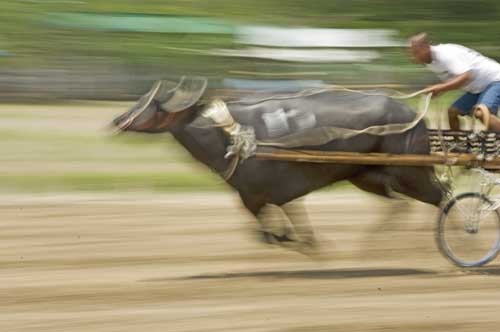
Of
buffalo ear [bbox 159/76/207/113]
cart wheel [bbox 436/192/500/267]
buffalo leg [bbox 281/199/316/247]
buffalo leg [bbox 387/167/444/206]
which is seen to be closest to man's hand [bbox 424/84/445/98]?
buffalo leg [bbox 387/167/444/206]

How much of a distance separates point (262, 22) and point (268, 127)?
1910 cm

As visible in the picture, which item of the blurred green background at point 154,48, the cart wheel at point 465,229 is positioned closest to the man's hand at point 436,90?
the cart wheel at point 465,229

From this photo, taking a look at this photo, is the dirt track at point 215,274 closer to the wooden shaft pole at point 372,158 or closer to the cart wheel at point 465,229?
the cart wheel at point 465,229

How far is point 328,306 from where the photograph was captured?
27.3 feet

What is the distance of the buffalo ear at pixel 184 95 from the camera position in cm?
938

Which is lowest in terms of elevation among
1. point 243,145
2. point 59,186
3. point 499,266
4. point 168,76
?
point 168,76

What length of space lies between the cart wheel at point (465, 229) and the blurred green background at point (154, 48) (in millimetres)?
8910

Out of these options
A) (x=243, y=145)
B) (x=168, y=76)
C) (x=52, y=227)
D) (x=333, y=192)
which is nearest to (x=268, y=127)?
(x=243, y=145)

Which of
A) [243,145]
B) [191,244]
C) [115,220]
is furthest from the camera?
[115,220]

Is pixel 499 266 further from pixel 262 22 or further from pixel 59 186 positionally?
pixel 262 22

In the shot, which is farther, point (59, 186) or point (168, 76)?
point (168, 76)

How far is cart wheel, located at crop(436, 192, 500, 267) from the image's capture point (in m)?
9.66

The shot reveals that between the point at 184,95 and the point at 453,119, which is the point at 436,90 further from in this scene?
the point at 184,95

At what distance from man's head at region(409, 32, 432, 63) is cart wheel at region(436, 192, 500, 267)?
1146mm
